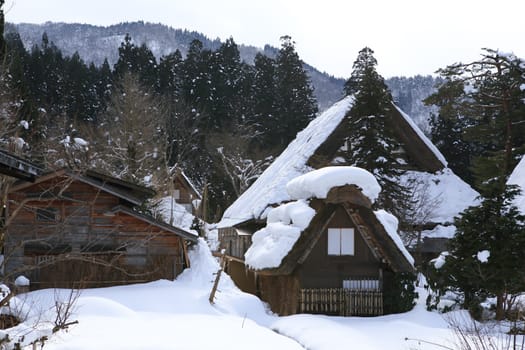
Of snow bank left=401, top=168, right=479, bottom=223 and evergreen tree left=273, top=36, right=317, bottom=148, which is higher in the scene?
evergreen tree left=273, top=36, right=317, bottom=148

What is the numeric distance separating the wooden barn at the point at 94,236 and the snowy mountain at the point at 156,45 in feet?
301

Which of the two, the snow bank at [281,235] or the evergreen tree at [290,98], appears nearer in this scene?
the snow bank at [281,235]

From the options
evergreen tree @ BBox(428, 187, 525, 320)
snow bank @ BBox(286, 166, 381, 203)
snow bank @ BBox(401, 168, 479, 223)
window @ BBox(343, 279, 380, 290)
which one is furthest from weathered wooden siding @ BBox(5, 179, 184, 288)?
snow bank @ BBox(401, 168, 479, 223)

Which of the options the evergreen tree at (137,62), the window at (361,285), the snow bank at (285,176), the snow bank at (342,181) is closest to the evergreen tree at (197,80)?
the evergreen tree at (137,62)

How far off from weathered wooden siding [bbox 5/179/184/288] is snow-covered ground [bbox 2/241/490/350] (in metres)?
0.90

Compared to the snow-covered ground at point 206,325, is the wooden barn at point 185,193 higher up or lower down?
higher up

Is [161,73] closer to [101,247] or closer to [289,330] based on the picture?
[101,247]

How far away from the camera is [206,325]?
14.8 m

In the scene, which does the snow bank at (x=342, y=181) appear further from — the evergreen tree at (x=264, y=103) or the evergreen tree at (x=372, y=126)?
the evergreen tree at (x=264, y=103)

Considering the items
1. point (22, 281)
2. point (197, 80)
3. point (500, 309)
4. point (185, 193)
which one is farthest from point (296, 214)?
point (197, 80)

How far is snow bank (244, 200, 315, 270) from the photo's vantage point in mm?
18297

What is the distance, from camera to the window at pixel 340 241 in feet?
61.7

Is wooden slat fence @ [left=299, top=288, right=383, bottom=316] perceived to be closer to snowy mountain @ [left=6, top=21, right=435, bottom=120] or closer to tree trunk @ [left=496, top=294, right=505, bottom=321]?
tree trunk @ [left=496, top=294, right=505, bottom=321]

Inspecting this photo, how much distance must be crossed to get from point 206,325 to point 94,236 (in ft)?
25.2
